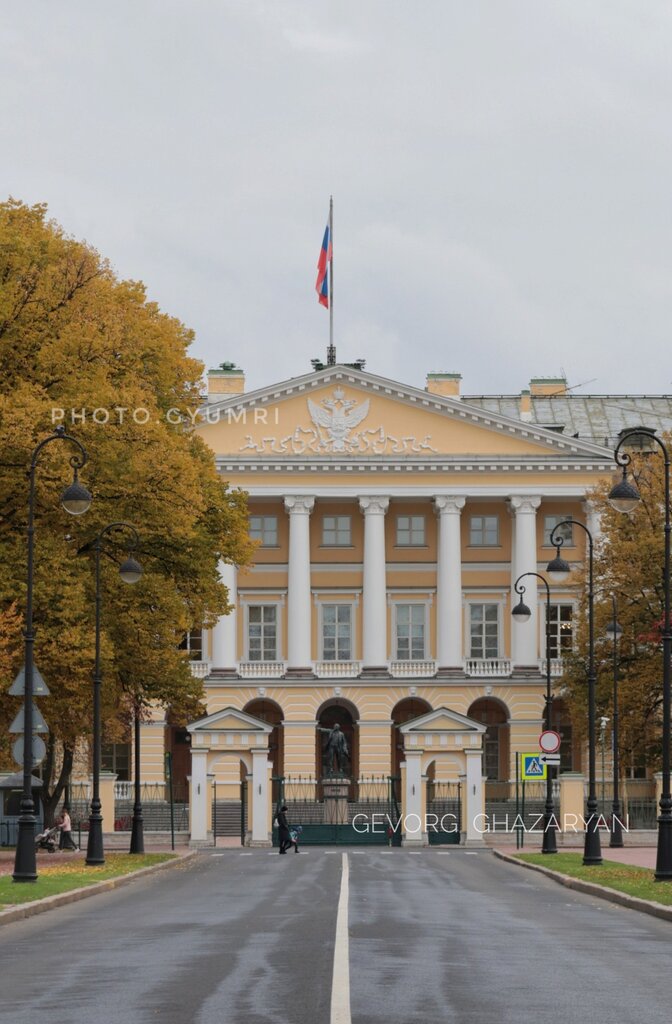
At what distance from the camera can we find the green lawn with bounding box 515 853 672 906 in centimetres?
2984

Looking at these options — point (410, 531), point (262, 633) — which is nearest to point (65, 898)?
point (262, 633)

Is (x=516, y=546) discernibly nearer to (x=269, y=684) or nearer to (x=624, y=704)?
(x=269, y=684)

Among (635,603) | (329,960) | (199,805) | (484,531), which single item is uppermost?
(484,531)

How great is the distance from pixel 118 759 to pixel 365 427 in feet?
63.9

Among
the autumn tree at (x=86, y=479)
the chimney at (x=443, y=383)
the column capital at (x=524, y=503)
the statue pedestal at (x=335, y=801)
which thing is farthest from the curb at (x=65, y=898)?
the chimney at (x=443, y=383)

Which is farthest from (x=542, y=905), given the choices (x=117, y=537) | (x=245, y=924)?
(x=117, y=537)

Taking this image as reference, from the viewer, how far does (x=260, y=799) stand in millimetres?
67875

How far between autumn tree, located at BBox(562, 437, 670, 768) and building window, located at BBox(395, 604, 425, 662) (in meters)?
20.0

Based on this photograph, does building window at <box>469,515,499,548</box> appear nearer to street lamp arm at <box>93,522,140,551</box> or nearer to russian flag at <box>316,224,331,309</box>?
russian flag at <box>316,224,331,309</box>

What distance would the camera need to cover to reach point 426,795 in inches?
2761

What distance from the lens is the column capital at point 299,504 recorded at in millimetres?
93500

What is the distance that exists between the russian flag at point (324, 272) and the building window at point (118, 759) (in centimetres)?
2232

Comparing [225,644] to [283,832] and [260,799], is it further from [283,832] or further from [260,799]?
[283,832]

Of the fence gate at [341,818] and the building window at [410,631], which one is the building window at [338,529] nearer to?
the building window at [410,631]
